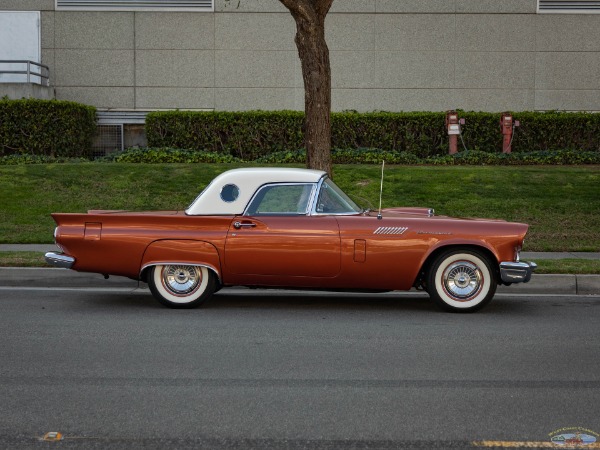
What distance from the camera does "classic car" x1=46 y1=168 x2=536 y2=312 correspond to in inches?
368

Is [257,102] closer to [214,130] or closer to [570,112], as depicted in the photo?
[214,130]

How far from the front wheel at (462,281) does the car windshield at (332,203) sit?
3.48 ft

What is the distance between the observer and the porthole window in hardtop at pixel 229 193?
9.70m

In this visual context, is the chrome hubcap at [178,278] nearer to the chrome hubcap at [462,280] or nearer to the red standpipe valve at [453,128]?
the chrome hubcap at [462,280]

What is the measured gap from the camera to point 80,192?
58.0ft

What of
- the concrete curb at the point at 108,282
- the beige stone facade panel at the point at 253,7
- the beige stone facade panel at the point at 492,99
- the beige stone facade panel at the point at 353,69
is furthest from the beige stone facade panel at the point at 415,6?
the concrete curb at the point at 108,282

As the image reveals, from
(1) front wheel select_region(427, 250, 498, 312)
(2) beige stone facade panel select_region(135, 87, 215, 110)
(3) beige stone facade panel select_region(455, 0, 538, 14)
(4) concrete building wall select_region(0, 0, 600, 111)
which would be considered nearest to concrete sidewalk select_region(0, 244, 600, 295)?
(1) front wheel select_region(427, 250, 498, 312)

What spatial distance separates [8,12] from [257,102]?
7130mm

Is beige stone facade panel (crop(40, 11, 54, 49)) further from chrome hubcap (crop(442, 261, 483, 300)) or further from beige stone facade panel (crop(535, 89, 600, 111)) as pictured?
chrome hubcap (crop(442, 261, 483, 300))

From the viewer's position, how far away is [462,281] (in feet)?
31.1

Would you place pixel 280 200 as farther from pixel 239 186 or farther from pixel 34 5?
pixel 34 5

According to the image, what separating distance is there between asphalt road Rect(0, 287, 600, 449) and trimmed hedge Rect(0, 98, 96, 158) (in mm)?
12035

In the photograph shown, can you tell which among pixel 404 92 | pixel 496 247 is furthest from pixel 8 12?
pixel 496 247

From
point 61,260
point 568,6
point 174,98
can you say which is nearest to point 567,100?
point 568,6
